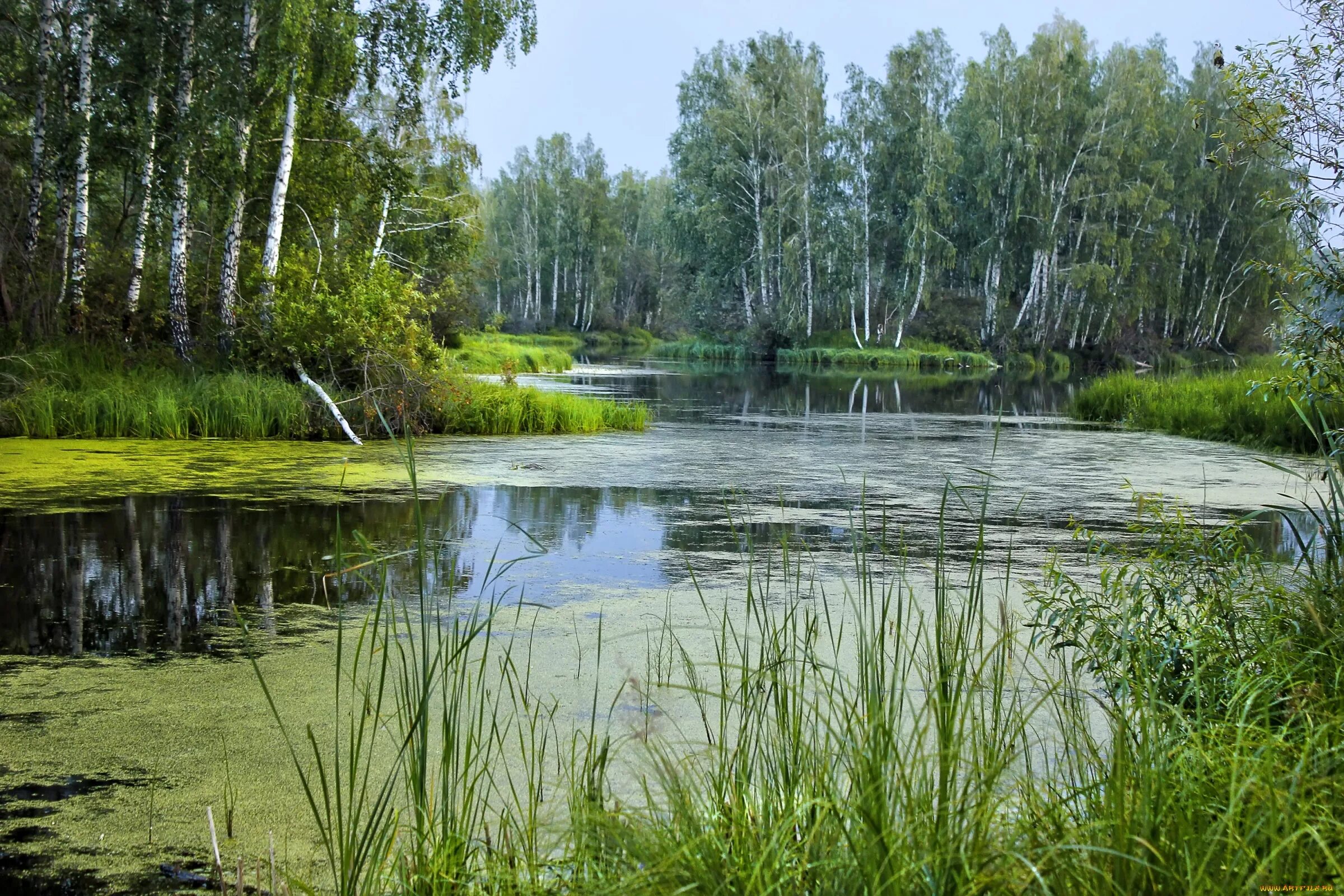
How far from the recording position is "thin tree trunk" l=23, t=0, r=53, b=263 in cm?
1086

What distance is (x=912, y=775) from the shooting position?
183cm

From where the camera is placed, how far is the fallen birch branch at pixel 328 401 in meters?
9.56

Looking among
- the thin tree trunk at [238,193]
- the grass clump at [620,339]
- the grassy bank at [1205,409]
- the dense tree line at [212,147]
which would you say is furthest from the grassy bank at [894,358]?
the thin tree trunk at [238,193]

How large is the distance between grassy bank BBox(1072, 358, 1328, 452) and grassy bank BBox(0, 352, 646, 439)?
21.5 feet

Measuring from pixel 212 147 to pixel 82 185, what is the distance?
4.13ft

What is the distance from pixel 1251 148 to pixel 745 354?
94.1ft

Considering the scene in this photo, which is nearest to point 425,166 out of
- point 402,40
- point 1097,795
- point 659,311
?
point 402,40

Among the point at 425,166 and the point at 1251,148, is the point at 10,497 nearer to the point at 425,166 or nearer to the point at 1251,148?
the point at 1251,148

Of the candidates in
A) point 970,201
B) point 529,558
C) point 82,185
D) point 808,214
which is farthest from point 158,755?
point 970,201

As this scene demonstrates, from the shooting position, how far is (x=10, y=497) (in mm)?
6359

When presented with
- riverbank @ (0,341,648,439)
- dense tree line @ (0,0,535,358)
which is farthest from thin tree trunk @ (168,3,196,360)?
riverbank @ (0,341,648,439)

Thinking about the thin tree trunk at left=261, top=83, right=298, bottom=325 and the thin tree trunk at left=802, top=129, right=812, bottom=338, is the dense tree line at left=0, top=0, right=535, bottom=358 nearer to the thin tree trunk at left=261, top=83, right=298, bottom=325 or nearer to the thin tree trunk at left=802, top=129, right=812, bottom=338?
the thin tree trunk at left=261, top=83, right=298, bottom=325

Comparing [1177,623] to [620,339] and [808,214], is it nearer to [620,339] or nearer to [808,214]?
[808,214]

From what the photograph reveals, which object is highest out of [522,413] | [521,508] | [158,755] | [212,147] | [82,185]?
[212,147]
